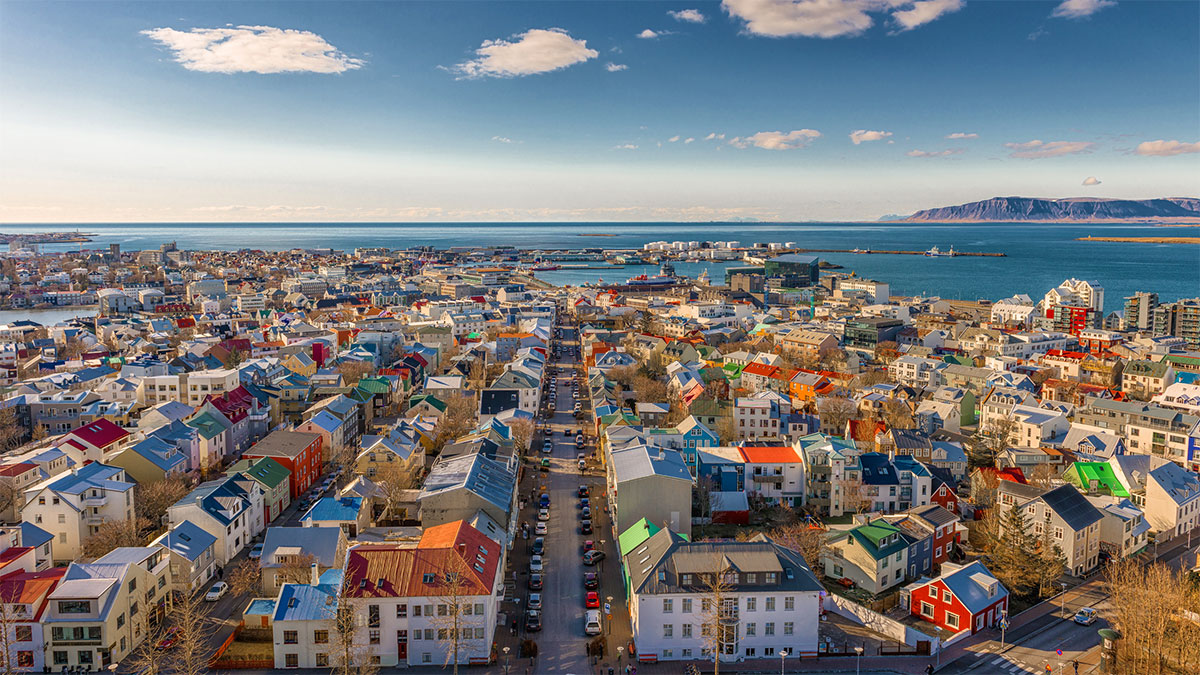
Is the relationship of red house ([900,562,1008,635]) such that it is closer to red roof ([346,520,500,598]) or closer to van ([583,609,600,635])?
van ([583,609,600,635])

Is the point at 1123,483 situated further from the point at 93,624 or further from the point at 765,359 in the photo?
the point at 93,624

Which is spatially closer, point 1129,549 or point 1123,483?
point 1129,549

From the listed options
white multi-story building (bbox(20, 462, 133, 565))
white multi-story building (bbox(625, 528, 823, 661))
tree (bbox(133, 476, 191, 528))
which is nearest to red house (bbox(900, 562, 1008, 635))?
white multi-story building (bbox(625, 528, 823, 661))

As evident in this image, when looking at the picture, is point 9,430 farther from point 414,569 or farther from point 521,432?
point 414,569

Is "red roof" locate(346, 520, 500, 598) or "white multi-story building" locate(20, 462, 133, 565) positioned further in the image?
"white multi-story building" locate(20, 462, 133, 565)

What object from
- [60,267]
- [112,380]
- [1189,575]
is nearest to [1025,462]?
[1189,575]

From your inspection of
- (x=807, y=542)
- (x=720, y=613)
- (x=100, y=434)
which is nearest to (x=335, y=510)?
(x=720, y=613)
